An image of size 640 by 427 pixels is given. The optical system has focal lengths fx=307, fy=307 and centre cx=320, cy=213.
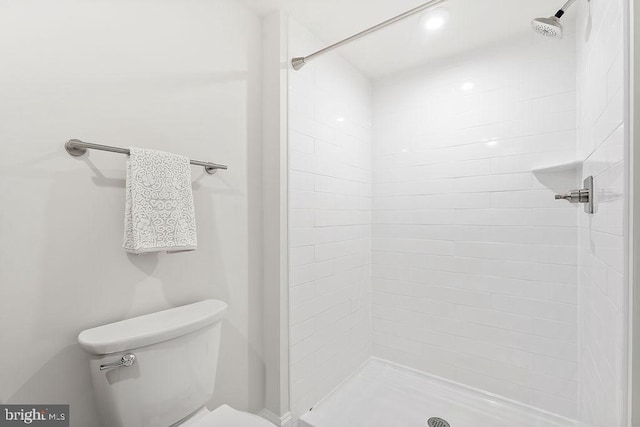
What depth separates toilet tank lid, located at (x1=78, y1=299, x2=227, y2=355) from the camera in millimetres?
919

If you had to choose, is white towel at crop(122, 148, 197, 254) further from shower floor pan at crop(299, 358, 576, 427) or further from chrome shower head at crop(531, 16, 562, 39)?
chrome shower head at crop(531, 16, 562, 39)

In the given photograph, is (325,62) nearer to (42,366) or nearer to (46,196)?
(46,196)

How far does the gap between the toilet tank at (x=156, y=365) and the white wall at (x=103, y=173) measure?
0.12m

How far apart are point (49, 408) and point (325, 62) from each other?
1.98 metres

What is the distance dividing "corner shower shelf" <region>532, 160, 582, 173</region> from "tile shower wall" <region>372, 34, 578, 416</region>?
0.18ft

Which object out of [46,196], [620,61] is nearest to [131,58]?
[46,196]

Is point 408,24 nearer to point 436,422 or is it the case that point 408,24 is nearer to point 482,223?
point 482,223

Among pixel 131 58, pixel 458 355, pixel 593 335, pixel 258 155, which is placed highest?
pixel 131 58

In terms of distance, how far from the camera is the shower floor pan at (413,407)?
1.66 m

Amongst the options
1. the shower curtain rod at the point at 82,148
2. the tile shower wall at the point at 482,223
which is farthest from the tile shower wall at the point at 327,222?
the shower curtain rod at the point at 82,148

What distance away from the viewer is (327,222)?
186 centimetres

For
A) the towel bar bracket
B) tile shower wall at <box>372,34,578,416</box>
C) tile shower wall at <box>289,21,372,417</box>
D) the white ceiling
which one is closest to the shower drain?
tile shower wall at <box>372,34,578,416</box>

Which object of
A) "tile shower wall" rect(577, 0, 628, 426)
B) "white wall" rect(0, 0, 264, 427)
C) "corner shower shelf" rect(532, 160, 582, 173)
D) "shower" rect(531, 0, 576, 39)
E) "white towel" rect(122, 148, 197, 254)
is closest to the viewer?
"tile shower wall" rect(577, 0, 628, 426)

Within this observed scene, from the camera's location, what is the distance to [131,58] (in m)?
1.16
